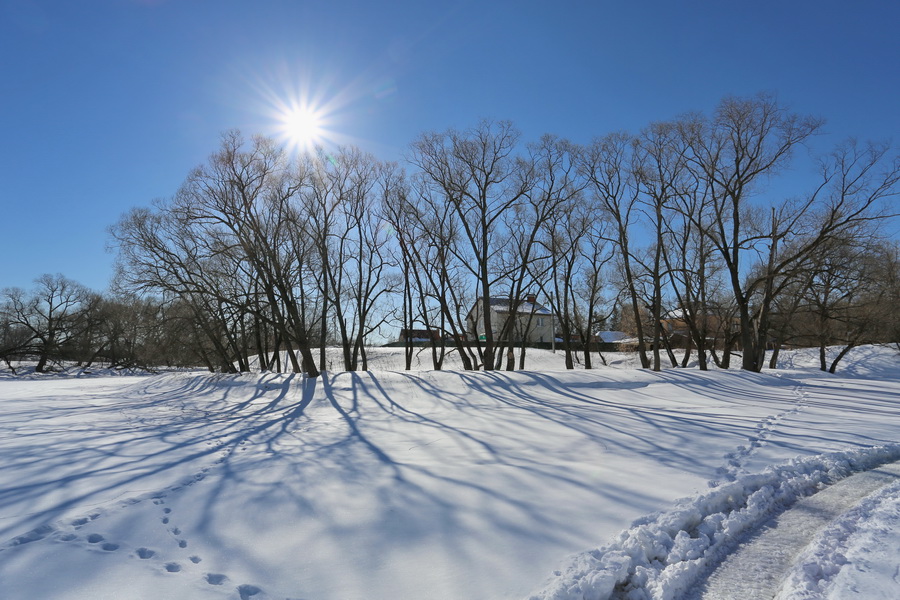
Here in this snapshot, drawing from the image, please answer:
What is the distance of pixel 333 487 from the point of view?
5793mm

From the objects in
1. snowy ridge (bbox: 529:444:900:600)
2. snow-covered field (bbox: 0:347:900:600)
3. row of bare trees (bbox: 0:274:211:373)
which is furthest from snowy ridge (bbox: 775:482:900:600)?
row of bare trees (bbox: 0:274:211:373)

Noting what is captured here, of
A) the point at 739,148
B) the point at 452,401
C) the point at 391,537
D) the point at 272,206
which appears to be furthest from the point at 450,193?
the point at 391,537

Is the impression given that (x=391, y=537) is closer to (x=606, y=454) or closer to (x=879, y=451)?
(x=606, y=454)

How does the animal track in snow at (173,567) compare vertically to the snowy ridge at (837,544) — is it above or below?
above

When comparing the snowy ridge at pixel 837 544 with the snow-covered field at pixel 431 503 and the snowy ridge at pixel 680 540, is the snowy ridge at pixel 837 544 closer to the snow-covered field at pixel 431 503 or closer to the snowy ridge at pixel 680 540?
the snow-covered field at pixel 431 503

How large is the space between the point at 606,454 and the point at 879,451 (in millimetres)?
4323

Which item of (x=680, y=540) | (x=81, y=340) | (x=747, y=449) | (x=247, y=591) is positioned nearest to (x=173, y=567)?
(x=247, y=591)

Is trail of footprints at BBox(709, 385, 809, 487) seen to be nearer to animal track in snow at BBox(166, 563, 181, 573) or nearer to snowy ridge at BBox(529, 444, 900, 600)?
snowy ridge at BBox(529, 444, 900, 600)

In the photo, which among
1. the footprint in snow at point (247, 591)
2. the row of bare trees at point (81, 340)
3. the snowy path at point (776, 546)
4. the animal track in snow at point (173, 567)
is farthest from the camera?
the row of bare trees at point (81, 340)

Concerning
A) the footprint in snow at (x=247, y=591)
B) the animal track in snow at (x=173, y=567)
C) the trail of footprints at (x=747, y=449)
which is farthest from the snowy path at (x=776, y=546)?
the animal track in snow at (x=173, y=567)

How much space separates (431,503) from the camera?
5.18 m

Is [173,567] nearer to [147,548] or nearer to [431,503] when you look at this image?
[147,548]

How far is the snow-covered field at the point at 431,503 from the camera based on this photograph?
3578 millimetres

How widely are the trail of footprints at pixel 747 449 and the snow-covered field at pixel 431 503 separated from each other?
55 mm
